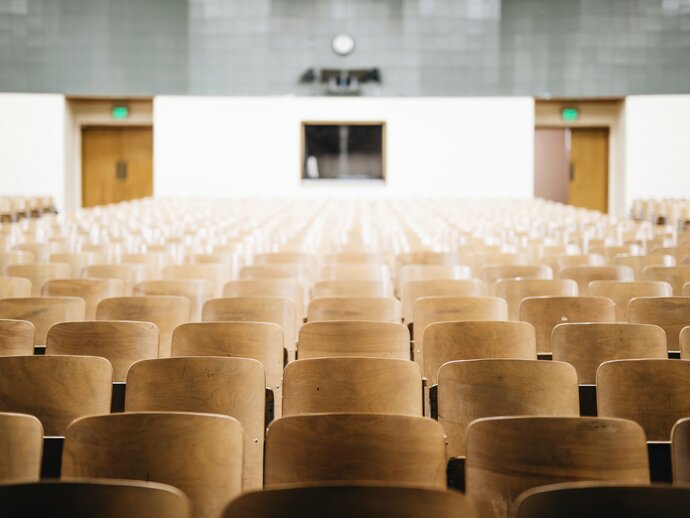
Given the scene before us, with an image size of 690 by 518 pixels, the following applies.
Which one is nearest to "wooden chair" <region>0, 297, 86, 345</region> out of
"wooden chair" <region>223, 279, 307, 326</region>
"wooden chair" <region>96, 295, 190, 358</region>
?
"wooden chair" <region>96, 295, 190, 358</region>

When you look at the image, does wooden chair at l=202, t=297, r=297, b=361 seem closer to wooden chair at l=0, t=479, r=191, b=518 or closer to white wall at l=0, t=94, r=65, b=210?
wooden chair at l=0, t=479, r=191, b=518

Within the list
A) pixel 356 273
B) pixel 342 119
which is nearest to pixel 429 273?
pixel 356 273

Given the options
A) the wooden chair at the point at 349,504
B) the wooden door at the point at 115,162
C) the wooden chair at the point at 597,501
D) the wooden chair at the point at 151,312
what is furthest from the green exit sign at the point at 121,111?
the wooden chair at the point at 597,501

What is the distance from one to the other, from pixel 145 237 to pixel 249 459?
575 centimetres

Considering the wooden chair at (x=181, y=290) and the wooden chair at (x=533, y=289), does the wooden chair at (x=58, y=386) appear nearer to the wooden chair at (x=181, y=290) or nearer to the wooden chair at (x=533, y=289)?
the wooden chair at (x=181, y=290)

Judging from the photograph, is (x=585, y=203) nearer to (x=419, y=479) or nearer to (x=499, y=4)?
(x=499, y=4)

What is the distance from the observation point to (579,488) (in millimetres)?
1541

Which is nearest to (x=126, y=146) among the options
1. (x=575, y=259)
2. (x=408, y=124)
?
(x=408, y=124)

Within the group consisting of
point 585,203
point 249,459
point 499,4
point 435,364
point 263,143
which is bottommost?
point 249,459

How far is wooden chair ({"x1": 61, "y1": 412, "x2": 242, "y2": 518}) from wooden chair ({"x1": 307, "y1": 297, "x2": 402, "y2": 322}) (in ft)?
6.69

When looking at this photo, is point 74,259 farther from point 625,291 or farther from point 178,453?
point 178,453

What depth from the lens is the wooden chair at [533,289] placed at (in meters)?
4.62

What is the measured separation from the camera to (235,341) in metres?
3.29

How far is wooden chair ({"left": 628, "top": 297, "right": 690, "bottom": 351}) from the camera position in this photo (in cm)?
392
